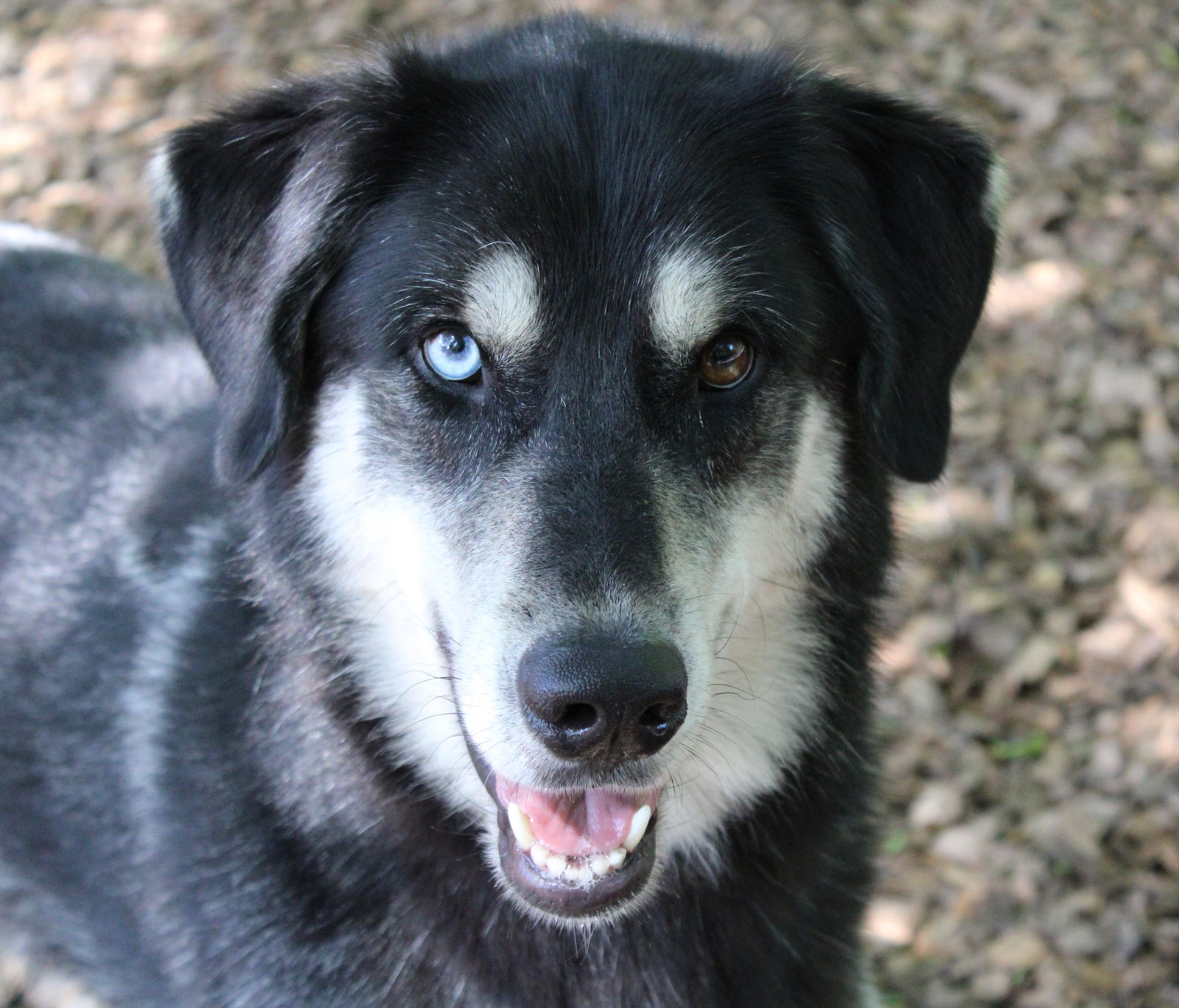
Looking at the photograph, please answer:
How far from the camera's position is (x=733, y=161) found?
255 centimetres

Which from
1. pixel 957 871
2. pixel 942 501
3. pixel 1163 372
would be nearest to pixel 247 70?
pixel 942 501

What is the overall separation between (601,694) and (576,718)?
0.08 metres

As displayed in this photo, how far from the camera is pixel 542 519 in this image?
2260mm

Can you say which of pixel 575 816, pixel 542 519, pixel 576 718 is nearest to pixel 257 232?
pixel 542 519

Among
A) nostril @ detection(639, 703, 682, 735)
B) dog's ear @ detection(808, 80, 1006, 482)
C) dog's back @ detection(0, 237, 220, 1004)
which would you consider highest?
dog's ear @ detection(808, 80, 1006, 482)

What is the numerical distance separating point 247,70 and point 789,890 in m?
5.41

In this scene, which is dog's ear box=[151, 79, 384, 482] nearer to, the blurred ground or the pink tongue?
the pink tongue

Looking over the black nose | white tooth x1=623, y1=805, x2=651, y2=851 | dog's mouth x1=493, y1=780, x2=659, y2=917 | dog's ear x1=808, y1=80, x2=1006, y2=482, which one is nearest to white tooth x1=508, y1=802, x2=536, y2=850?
dog's mouth x1=493, y1=780, x2=659, y2=917

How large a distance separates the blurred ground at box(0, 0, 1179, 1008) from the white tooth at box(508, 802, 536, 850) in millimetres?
1127

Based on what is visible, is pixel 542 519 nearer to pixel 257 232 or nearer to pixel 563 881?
pixel 563 881

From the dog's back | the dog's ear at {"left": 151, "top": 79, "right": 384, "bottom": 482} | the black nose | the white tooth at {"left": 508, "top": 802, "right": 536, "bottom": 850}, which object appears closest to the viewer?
the black nose

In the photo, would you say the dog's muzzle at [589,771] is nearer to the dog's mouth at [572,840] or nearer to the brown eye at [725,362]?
the dog's mouth at [572,840]

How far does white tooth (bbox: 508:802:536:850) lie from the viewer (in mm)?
2377

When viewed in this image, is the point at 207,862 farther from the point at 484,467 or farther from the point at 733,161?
the point at 733,161
